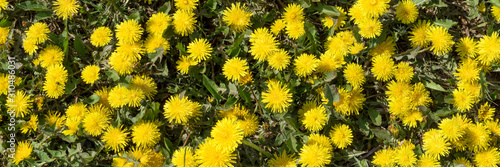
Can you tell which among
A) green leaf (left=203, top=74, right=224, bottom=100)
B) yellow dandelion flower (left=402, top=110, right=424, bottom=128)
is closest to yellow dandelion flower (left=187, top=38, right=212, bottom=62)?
green leaf (left=203, top=74, right=224, bottom=100)

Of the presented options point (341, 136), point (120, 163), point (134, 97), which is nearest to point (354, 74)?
point (341, 136)

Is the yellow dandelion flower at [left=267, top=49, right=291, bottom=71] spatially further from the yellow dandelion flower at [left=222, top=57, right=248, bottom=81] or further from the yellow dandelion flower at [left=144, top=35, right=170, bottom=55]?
the yellow dandelion flower at [left=144, top=35, right=170, bottom=55]

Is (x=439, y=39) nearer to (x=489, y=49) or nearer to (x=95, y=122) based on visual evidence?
(x=489, y=49)

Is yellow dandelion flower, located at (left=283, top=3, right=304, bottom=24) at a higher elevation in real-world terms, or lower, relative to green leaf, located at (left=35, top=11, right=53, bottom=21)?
lower

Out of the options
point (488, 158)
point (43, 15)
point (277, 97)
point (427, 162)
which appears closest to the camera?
point (277, 97)

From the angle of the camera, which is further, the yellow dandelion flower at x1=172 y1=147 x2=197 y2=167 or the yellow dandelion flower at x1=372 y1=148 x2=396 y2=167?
the yellow dandelion flower at x1=372 y1=148 x2=396 y2=167

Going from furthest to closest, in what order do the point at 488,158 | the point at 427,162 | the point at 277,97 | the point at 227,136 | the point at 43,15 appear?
the point at 43,15 < the point at 488,158 < the point at 427,162 < the point at 277,97 < the point at 227,136
